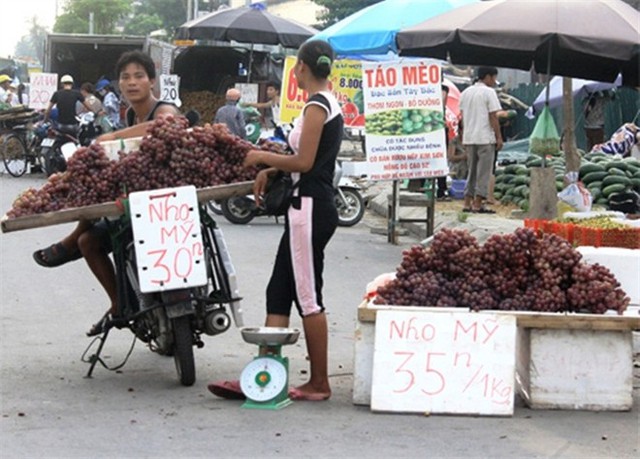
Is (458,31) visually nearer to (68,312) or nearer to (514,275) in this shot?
(68,312)

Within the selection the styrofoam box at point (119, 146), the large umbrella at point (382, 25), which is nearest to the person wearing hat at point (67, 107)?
the large umbrella at point (382, 25)

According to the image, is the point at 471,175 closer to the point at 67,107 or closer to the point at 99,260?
the point at 67,107

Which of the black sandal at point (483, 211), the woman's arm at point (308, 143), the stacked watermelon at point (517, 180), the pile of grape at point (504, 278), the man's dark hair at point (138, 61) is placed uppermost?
the man's dark hair at point (138, 61)

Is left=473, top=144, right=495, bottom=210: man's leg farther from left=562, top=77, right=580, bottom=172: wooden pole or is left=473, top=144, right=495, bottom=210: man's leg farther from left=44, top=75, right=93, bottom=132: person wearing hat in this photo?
left=44, top=75, right=93, bottom=132: person wearing hat

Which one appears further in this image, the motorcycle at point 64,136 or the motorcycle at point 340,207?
the motorcycle at point 64,136

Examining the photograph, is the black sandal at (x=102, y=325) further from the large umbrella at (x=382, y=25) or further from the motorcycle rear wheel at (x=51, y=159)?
the motorcycle rear wheel at (x=51, y=159)

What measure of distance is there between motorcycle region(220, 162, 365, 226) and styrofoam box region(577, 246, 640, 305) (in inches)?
383

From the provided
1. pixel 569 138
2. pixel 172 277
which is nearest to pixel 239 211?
pixel 569 138

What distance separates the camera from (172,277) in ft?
24.2

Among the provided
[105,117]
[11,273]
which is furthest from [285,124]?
[11,273]

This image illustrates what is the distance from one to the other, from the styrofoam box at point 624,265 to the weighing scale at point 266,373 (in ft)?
6.97

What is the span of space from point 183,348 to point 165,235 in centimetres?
66

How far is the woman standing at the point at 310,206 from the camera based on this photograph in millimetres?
7102

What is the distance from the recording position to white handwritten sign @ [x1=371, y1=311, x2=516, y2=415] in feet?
22.9
